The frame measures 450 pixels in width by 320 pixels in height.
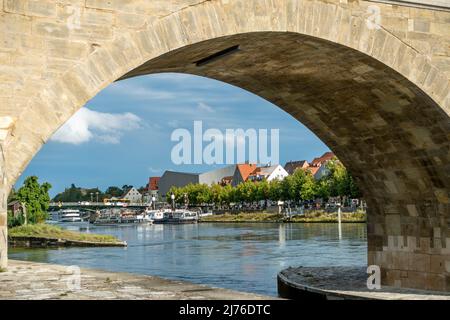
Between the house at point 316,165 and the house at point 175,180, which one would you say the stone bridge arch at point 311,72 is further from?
the house at point 175,180

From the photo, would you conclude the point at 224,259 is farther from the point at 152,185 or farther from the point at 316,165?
the point at 152,185

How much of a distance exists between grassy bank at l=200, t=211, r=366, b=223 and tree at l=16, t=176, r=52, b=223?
109ft

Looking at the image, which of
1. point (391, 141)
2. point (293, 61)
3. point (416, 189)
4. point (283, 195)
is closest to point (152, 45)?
point (293, 61)

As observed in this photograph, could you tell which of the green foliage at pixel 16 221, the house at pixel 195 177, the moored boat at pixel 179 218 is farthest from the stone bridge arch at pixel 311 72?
the house at pixel 195 177

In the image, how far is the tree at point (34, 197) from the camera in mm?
55594

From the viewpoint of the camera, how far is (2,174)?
26.7ft

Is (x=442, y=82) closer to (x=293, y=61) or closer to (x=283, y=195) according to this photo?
(x=293, y=61)

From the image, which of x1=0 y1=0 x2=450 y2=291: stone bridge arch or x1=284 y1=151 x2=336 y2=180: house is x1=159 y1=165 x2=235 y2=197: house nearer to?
x1=284 y1=151 x2=336 y2=180: house

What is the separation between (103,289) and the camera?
1059cm

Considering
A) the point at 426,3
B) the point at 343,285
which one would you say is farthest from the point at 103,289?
the point at 343,285

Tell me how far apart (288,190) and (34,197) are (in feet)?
144

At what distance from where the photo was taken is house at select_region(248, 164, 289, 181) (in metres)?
121

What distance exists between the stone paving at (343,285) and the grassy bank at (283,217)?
179ft

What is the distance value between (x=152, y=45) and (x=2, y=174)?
2711mm
